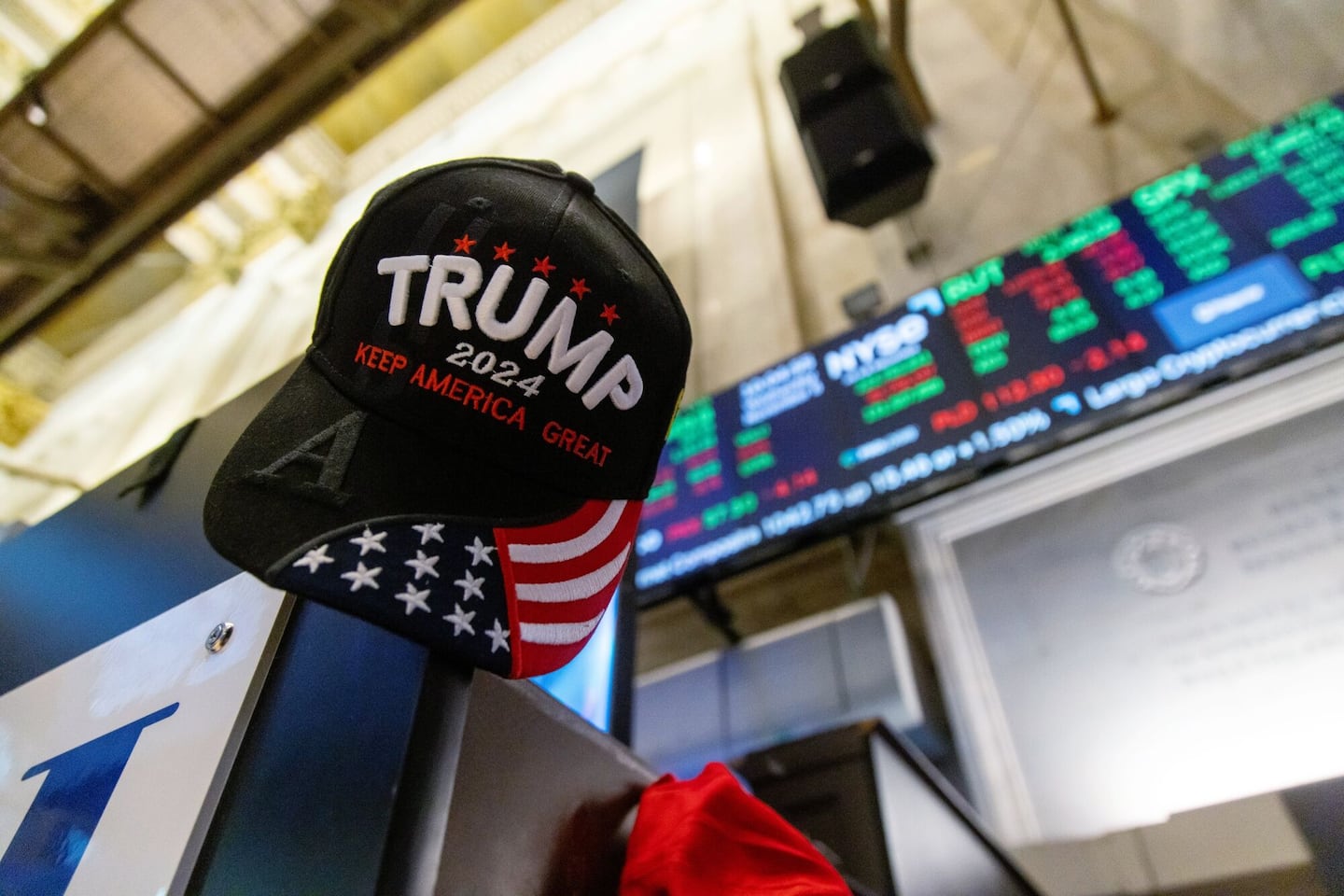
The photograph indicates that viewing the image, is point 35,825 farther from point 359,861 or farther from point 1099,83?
point 1099,83

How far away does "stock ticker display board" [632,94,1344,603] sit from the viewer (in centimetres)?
243

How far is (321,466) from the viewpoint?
2.18 ft

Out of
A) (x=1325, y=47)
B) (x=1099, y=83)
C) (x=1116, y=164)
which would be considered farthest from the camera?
(x=1099, y=83)

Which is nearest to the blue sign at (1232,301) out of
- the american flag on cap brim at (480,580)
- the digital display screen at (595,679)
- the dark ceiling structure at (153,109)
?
the digital display screen at (595,679)

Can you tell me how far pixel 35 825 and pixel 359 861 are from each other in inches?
17.7

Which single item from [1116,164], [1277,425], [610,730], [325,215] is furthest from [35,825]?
[325,215]

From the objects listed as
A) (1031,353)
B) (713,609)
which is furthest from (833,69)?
(713,609)

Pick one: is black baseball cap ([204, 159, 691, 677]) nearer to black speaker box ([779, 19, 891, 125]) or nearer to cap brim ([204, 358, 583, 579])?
cap brim ([204, 358, 583, 579])

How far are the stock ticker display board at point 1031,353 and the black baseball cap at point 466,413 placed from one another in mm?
2107

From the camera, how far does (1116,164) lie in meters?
3.60

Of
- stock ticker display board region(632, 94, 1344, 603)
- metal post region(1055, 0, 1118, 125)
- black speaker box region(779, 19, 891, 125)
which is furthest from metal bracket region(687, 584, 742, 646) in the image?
metal post region(1055, 0, 1118, 125)

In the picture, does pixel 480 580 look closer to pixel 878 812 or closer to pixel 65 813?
pixel 65 813

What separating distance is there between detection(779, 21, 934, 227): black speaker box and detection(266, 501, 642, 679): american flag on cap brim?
2.95 metres

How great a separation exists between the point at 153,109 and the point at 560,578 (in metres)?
5.17
